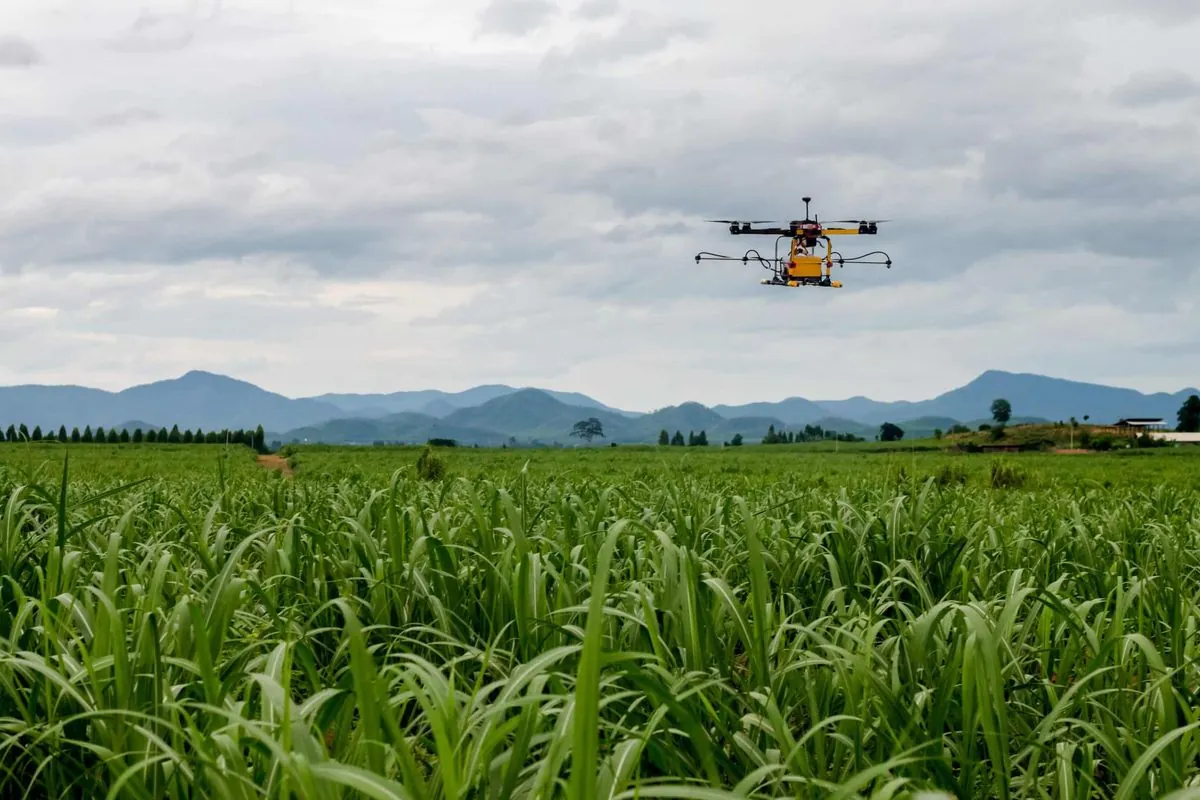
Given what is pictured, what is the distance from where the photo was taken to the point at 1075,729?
2.86 m

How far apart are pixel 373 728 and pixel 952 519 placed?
4.97 metres

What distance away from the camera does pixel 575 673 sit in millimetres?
2854

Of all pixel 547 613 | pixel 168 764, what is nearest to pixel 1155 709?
pixel 547 613

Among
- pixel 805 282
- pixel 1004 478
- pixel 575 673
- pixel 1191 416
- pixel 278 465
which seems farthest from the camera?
pixel 1191 416

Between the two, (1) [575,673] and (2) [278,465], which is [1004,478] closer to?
(2) [278,465]

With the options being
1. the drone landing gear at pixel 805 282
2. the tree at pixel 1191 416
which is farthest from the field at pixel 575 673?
the tree at pixel 1191 416

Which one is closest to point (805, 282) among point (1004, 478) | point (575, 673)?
point (1004, 478)

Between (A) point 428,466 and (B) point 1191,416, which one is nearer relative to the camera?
(A) point 428,466

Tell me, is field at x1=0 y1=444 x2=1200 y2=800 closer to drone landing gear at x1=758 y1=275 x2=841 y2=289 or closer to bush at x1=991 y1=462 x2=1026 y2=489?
bush at x1=991 y1=462 x2=1026 y2=489

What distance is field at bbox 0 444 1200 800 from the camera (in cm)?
180

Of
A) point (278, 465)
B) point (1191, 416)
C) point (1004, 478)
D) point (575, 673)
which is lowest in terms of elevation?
point (575, 673)

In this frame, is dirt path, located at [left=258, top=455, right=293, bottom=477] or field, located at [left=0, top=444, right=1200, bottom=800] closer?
field, located at [left=0, top=444, right=1200, bottom=800]

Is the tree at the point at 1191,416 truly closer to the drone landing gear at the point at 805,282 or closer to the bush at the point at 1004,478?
the drone landing gear at the point at 805,282

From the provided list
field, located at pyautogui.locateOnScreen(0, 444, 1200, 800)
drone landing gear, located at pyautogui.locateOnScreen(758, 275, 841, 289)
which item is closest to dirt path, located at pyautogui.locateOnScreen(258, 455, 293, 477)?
field, located at pyautogui.locateOnScreen(0, 444, 1200, 800)
